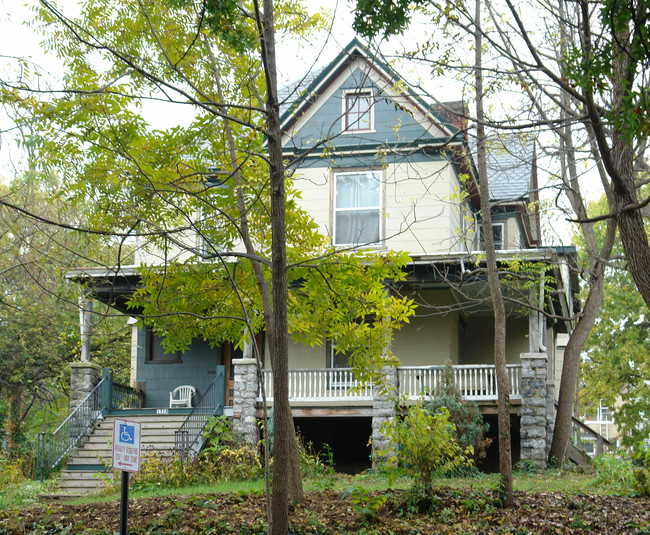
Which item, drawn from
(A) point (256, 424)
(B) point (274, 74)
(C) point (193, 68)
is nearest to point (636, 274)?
(B) point (274, 74)

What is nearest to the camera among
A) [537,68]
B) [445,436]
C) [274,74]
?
[537,68]

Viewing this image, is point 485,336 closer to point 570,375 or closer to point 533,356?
point 570,375

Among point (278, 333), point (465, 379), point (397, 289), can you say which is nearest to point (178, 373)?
point (397, 289)

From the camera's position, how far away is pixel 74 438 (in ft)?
53.1

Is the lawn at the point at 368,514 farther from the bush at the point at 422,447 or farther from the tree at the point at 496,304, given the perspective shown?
the tree at the point at 496,304

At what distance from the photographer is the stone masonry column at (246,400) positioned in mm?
16062

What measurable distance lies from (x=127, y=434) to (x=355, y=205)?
12.4 m

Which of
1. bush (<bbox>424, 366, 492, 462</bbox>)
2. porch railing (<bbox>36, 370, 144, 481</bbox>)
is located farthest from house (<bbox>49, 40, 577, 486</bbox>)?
porch railing (<bbox>36, 370, 144, 481</bbox>)

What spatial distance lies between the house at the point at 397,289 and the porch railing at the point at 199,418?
0.06m

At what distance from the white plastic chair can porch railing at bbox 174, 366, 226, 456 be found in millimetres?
839

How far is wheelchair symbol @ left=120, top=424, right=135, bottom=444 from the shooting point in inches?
228

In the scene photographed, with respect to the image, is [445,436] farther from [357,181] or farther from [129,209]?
[357,181]

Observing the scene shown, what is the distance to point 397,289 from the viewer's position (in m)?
15.9

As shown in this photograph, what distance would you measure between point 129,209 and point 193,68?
2.79 m
